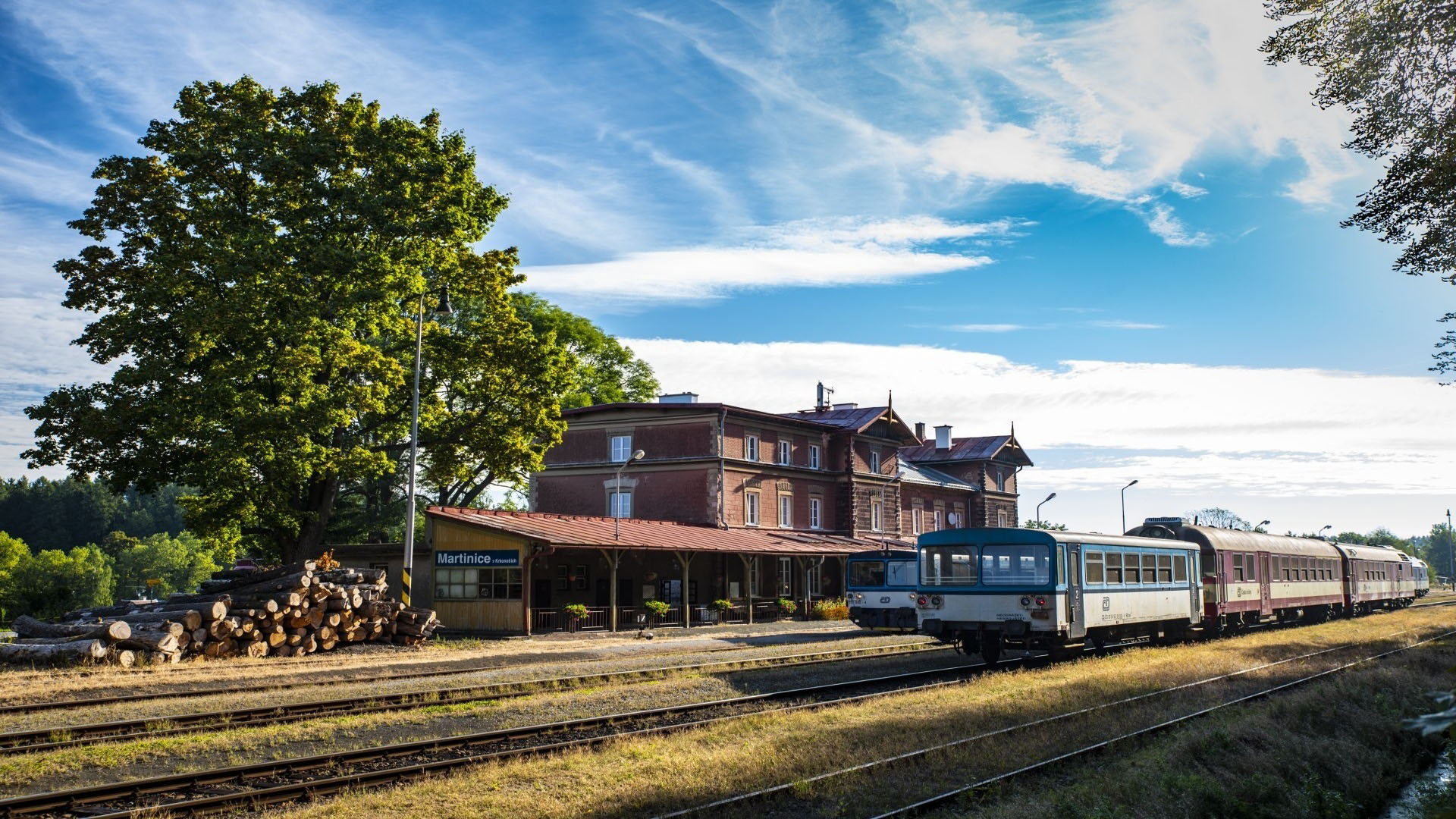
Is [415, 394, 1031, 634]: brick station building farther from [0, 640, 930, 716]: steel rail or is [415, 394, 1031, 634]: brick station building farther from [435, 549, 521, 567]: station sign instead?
[0, 640, 930, 716]: steel rail

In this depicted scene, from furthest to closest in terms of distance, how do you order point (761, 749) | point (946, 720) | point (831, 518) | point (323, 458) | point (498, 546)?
point (831, 518)
point (498, 546)
point (323, 458)
point (946, 720)
point (761, 749)

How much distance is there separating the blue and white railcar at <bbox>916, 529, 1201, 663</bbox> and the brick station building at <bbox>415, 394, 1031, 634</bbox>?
43.1ft

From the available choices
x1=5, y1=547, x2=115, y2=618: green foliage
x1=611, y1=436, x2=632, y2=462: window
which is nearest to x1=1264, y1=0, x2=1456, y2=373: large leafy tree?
x1=611, y1=436, x2=632, y2=462: window

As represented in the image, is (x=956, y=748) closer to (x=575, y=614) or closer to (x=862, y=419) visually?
(x=575, y=614)

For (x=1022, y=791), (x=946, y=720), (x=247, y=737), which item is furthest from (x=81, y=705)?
(x=1022, y=791)

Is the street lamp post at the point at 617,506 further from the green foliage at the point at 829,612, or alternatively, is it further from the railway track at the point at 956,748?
the railway track at the point at 956,748

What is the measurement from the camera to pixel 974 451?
64.6 metres

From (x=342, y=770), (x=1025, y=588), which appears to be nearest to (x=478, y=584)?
(x=1025, y=588)

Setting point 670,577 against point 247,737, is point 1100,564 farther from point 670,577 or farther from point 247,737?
point 670,577

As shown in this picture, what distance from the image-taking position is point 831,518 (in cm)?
5109

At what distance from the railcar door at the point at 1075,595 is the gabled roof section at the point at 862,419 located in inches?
1187

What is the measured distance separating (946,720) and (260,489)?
2211 centimetres

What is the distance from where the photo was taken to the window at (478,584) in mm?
31594

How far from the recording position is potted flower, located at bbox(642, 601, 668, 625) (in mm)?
34969
